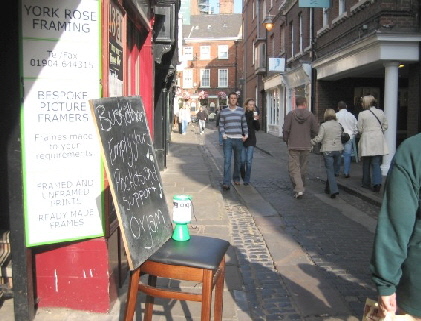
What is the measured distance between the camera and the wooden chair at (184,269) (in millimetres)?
2666

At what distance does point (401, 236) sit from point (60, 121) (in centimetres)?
235

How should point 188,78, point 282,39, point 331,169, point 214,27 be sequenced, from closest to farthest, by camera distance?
point 331,169 < point 282,39 < point 188,78 < point 214,27

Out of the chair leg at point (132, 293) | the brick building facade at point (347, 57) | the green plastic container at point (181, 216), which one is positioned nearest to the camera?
the chair leg at point (132, 293)

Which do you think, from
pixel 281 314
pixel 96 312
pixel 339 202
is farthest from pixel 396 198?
pixel 339 202

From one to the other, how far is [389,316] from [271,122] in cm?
2837

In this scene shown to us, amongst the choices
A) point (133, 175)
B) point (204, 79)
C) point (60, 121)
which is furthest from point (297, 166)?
point (204, 79)

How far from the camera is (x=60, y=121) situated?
344 cm

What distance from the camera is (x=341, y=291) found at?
434cm

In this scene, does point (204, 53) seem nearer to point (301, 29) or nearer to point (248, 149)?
point (301, 29)

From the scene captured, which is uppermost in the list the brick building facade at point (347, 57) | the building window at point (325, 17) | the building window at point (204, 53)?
the building window at point (204, 53)

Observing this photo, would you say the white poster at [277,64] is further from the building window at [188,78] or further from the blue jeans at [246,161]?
the building window at [188,78]

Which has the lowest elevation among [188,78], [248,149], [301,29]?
[248,149]

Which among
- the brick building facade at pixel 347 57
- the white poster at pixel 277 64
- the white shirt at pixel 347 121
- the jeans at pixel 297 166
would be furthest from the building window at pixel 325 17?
the jeans at pixel 297 166

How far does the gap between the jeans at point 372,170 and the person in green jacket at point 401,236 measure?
24.3 feet
